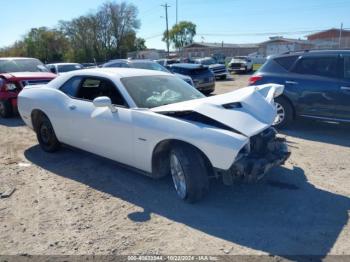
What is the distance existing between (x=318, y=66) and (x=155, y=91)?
3982 millimetres

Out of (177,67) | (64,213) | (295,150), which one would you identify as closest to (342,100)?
(295,150)

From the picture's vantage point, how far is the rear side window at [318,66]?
268 inches

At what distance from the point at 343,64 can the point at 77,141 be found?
16.9ft

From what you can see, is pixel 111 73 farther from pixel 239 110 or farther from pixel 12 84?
pixel 12 84

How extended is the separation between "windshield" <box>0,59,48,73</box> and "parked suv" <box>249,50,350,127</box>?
7215 mm

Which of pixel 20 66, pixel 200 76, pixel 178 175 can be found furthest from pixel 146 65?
pixel 178 175

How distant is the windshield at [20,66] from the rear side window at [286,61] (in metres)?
7.36

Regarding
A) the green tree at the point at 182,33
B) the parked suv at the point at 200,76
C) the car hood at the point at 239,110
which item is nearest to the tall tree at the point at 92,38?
the green tree at the point at 182,33

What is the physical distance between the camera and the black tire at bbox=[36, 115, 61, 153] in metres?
5.88

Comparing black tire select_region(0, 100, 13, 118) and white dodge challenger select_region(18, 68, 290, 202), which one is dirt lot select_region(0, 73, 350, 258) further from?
black tire select_region(0, 100, 13, 118)

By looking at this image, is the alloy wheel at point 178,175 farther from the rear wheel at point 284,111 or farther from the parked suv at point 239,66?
the parked suv at point 239,66

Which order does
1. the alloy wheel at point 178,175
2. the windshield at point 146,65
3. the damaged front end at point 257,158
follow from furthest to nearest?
the windshield at point 146,65
the alloy wheel at point 178,175
the damaged front end at point 257,158

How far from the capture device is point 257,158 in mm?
3887

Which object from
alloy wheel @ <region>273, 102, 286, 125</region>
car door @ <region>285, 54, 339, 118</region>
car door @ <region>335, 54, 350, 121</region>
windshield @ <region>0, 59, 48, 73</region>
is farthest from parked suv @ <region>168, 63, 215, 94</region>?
car door @ <region>335, 54, 350, 121</region>
